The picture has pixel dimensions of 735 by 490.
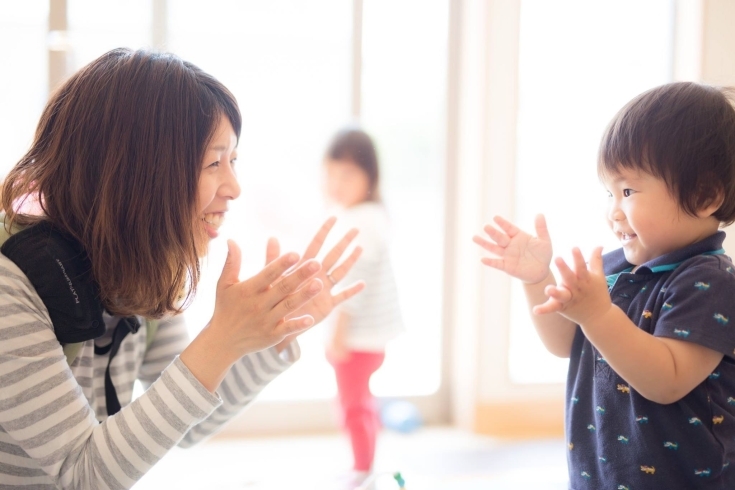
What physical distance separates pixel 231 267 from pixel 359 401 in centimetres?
108

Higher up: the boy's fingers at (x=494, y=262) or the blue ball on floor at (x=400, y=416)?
the boy's fingers at (x=494, y=262)

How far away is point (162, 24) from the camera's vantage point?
1.80 m

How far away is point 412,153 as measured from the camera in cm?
204

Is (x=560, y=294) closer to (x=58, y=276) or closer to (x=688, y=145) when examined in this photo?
(x=688, y=145)

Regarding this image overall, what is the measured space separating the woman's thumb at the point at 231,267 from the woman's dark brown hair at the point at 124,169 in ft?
0.30

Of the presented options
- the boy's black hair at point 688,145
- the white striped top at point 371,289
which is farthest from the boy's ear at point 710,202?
the white striped top at point 371,289

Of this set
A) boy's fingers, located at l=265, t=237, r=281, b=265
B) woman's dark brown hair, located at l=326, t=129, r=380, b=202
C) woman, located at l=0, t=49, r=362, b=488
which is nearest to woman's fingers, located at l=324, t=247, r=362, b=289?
boy's fingers, located at l=265, t=237, r=281, b=265

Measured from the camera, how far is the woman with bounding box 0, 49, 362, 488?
78 cm

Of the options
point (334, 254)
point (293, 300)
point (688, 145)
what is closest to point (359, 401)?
point (334, 254)

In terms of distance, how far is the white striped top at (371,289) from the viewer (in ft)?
5.90

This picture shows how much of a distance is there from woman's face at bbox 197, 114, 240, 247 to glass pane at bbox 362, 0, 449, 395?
3.33 feet

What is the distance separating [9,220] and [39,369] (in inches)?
8.0

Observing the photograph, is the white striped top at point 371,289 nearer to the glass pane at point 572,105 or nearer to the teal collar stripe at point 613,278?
the glass pane at point 572,105

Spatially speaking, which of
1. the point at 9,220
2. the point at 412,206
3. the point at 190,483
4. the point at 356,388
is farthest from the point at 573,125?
the point at 9,220
